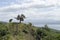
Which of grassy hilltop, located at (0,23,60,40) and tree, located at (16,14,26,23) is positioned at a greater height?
tree, located at (16,14,26,23)

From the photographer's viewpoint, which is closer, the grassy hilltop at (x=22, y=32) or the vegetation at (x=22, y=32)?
the grassy hilltop at (x=22, y=32)

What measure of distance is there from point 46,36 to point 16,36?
37.6 feet

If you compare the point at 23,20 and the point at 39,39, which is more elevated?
the point at 23,20

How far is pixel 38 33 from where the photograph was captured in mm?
84562

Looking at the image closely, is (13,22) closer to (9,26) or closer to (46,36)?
(9,26)

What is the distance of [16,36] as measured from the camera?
264ft

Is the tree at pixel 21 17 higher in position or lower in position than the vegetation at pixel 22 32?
higher

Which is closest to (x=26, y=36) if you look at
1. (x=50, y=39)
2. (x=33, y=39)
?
(x=33, y=39)

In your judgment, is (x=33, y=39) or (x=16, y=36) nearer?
(x=16, y=36)

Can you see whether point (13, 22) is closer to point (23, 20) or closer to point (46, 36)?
point (23, 20)

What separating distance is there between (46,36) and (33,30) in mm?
7197

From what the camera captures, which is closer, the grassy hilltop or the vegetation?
the grassy hilltop

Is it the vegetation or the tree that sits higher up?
the tree

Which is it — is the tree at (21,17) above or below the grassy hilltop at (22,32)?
above
